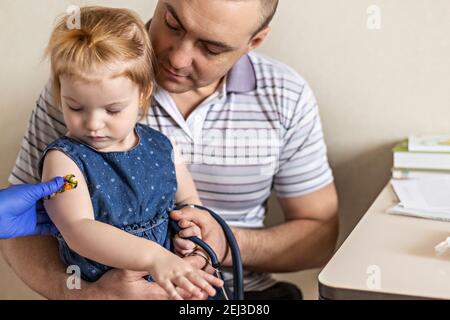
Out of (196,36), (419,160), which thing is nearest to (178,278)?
(196,36)

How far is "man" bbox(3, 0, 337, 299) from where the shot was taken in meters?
1.27

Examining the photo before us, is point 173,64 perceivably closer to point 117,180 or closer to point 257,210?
point 117,180

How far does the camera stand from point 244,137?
1.43m

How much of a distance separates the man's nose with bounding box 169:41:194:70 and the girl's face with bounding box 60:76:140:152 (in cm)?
17

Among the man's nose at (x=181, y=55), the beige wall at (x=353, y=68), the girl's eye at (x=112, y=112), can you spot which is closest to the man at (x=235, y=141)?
the man's nose at (x=181, y=55)

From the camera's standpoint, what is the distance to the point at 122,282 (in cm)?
116

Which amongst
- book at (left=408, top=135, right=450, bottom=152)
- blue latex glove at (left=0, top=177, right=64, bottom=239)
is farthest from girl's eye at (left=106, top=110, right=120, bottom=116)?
book at (left=408, top=135, right=450, bottom=152)

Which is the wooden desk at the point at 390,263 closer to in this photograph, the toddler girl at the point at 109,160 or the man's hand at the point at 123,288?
the toddler girl at the point at 109,160

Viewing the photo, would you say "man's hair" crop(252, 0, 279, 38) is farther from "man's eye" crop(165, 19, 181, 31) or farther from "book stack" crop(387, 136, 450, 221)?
"book stack" crop(387, 136, 450, 221)

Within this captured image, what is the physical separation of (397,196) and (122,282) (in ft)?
1.87

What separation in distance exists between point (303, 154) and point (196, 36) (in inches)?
14.9

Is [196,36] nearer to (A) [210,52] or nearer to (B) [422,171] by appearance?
(A) [210,52]

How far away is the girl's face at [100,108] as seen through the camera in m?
1.06
